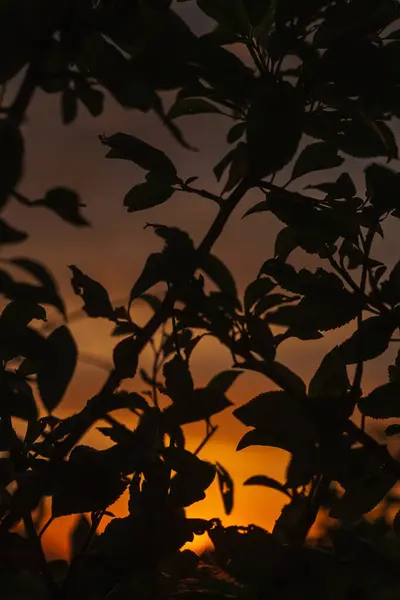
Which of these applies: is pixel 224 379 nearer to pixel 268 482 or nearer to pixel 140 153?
pixel 268 482

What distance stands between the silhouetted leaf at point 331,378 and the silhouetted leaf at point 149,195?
57 centimetres

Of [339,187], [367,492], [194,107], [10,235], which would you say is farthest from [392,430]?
[10,235]

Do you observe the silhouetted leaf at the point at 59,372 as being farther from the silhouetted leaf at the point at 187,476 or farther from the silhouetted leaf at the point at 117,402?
the silhouetted leaf at the point at 187,476

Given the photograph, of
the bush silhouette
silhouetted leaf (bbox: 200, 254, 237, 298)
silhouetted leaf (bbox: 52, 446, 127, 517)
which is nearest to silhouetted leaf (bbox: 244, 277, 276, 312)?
the bush silhouette

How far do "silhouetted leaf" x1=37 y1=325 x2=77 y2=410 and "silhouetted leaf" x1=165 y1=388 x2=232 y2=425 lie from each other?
1.12 ft

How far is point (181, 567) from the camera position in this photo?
1.99 meters

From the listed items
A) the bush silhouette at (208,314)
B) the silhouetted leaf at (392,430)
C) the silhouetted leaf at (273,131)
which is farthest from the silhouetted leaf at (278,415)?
the silhouetted leaf at (273,131)

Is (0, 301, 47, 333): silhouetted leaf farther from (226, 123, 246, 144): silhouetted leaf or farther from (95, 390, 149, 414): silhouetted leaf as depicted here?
(226, 123, 246, 144): silhouetted leaf

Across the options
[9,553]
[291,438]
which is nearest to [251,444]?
[291,438]

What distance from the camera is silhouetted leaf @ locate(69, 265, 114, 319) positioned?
160 cm

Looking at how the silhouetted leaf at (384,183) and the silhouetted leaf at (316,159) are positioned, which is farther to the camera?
the silhouetted leaf at (316,159)

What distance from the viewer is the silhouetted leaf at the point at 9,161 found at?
1.14 m

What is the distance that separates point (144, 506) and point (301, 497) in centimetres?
85

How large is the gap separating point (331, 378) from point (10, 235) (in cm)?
99
